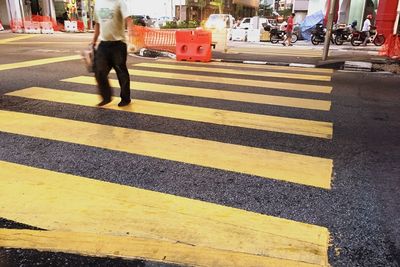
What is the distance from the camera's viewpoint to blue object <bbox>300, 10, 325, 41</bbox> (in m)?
23.7

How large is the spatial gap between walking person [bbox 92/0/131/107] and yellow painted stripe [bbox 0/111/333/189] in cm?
102

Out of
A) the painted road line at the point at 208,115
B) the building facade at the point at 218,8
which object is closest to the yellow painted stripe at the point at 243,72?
the painted road line at the point at 208,115

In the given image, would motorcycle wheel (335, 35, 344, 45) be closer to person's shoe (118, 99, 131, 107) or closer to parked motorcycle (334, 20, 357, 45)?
parked motorcycle (334, 20, 357, 45)

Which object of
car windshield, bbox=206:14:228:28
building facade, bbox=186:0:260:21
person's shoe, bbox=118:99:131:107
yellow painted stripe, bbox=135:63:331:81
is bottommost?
yellow painted stripe, bbox=135:63:331:81

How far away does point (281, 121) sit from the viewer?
5.08 m

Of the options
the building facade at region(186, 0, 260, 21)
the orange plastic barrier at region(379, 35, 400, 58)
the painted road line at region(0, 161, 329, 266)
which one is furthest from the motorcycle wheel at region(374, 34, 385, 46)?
the building facade at region(186, 0, 260, 21)

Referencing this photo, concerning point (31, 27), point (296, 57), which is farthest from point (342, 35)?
point (31, 27)

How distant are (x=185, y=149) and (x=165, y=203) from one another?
3.95 feet

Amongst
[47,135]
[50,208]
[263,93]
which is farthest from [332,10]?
[50,208]

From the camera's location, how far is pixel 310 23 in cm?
2441

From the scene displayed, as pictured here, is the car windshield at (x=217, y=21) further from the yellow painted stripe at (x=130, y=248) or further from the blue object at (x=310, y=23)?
the yellow painted stripe at (x=130, y=248)

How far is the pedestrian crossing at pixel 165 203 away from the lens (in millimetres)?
2275

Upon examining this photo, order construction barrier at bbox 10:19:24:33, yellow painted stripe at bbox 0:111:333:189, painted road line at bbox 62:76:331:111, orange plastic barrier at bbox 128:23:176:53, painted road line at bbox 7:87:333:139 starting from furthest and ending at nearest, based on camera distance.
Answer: construction barrier at bbox 10:19:24:33 → orange plastic barrier at bbox 128:23:176:53 → painted road line at bbox 62:76:331:111 → painted road line at bbox 7:87:333:139 → yellow painted stripe at bbox 0:111:333:189

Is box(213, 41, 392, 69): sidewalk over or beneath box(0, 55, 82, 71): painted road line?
beneath
